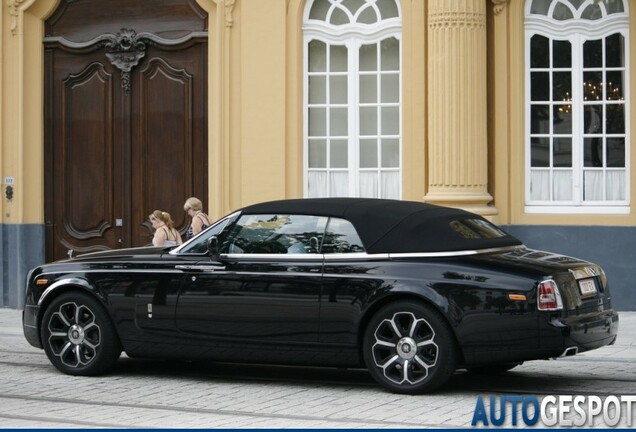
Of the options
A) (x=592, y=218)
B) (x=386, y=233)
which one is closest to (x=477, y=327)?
(x=386, y=233)

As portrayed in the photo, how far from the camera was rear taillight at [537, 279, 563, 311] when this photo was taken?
9930 mm

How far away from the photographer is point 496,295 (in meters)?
10.0

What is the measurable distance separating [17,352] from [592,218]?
705 cm

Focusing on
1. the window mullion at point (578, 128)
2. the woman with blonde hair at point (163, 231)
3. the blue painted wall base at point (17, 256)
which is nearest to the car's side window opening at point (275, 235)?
the woman with blonde hair at point (163, 231)

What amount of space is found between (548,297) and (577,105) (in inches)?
293

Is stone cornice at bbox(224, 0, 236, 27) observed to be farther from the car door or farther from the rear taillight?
the rear taillight

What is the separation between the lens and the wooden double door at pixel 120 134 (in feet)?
59.7

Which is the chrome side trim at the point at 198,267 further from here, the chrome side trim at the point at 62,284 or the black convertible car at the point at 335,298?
the chrome side trim at the point at 62,284

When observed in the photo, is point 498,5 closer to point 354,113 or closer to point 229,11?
point 354,113

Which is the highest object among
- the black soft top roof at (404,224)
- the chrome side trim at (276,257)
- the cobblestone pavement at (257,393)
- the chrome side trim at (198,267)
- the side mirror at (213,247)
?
the black soft top roof at (404,224)

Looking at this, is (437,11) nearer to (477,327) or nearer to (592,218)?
(592,218)

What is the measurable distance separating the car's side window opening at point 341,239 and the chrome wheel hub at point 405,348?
2.42ft

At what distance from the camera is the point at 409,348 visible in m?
10.2

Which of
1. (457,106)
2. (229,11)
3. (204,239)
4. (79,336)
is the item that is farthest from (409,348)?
(229,11)
